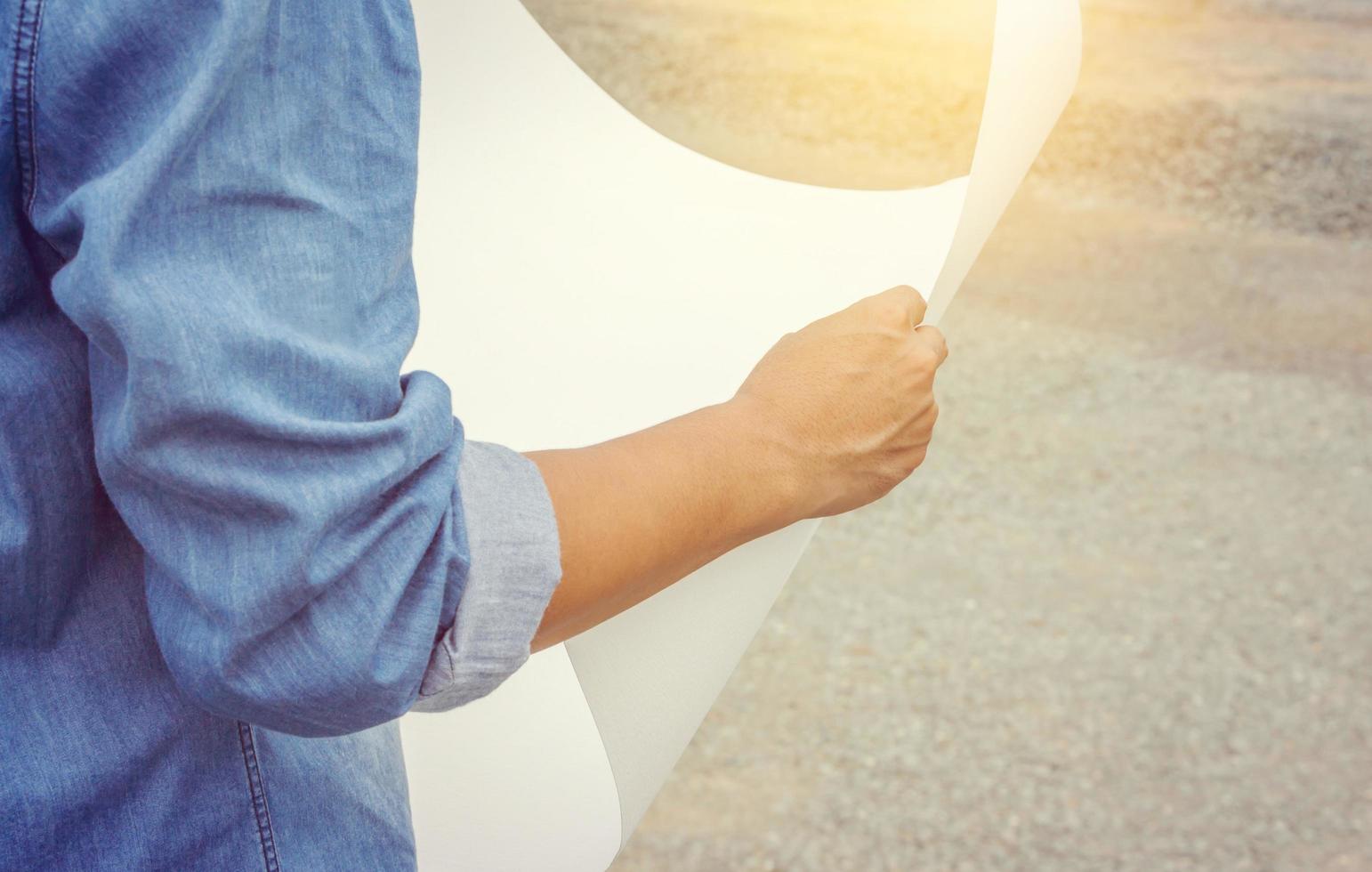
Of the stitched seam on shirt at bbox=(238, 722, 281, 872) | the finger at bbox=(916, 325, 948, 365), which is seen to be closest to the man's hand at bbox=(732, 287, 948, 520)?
the finger at bbox=(916, 325, 948, 365)

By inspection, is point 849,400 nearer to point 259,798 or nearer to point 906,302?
point 906,302

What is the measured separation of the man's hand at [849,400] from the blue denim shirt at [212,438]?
200 millimetres

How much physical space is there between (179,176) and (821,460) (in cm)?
39

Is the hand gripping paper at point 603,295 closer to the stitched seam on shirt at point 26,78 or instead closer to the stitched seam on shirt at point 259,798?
the stitched seam on shirt at point 259,798

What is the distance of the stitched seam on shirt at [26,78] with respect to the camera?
0.43 meters

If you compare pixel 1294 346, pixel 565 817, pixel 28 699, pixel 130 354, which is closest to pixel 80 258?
pixel 130 354

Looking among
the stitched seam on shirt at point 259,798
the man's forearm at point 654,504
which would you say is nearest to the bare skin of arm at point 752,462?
the man's forearm at point 654,504

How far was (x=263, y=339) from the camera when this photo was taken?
44 centimetres

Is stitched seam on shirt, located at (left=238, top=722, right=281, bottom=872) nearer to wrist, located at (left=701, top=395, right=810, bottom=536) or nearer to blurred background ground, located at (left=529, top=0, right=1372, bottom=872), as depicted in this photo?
wrist, located at (left=701, top=395, right=810, bottom=536)

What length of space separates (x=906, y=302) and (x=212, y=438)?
48 cm

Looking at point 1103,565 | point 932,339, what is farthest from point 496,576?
point 1103,565

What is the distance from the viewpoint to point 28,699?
1.70 ft

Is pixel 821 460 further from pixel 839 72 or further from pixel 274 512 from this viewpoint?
pixel 839 72

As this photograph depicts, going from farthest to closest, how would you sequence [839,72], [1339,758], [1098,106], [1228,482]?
[839,72] → [1098,106] → [1228,482] → [1339,758]
